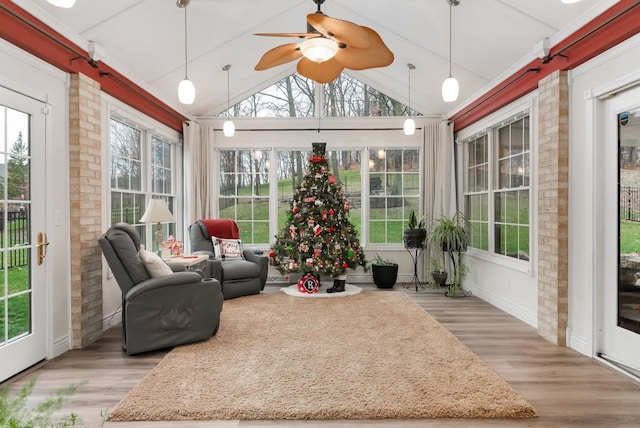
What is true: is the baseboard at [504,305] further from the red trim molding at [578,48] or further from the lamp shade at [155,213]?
the lamp shade at [155,213]

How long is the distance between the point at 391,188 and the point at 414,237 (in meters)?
1.09

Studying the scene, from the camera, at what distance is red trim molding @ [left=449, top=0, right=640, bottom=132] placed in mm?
2934

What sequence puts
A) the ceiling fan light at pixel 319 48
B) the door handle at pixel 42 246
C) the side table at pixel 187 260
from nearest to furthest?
the ceiling fan light at pixel 319 48 < the door handle at pixel 42 246 < the side table at pixel 187 260

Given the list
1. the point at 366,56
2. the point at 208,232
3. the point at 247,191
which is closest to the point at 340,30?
the point at 366,56

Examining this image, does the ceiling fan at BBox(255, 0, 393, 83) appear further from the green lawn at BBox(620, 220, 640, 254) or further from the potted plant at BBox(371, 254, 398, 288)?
the potted plant at BBox(371, 254, 398, 288)

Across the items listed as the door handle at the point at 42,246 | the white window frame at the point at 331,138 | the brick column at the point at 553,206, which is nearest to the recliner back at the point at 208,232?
the white window frame at the point at 331,138

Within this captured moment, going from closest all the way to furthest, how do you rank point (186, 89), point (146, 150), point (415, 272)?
point (186, 89) < point (146, 150) < point (415, 272)

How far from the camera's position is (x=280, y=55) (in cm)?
300

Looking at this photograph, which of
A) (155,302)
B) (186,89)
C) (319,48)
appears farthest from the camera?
(186,89)

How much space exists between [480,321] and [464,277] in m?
1.76

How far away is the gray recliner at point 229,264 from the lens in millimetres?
5387

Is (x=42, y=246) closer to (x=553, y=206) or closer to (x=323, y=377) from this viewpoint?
(x=323, y=377)

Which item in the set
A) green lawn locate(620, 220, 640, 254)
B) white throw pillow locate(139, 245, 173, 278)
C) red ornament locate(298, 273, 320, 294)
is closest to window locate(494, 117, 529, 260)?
green lawn locate(620, 220, 640, 254)

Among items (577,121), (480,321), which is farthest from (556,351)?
(577,121)
